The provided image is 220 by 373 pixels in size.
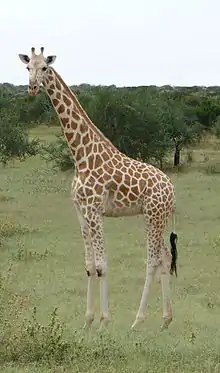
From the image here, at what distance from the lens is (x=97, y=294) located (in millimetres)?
9672

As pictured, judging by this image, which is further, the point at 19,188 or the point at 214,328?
the point at 19,188

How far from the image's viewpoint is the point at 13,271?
34.6 feet

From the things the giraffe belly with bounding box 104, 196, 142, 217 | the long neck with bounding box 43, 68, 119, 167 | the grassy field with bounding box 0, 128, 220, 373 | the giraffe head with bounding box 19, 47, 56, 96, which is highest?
the giraffe head with bounding box 19, 47, 56, 96

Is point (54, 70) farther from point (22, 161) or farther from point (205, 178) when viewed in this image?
point (22, 161)

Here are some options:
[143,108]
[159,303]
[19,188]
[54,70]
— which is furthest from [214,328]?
[143,108]

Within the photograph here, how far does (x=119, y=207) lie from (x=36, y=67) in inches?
71.3

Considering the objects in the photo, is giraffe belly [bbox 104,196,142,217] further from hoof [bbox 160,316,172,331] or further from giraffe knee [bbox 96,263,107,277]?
hoof [bbox 160,316,172,331]

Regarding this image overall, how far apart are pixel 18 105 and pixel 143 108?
18.3 metres

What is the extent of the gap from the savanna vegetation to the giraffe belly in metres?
1.32

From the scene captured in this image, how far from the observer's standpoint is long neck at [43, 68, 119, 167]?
7.55m

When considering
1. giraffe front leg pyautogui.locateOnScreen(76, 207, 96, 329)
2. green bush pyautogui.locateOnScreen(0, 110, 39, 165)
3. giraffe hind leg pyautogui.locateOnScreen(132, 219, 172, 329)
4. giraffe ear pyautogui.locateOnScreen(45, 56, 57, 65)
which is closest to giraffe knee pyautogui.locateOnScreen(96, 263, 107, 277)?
giraffe front leg pyautogui.locateOnScreen(76, 207, 96, 329)

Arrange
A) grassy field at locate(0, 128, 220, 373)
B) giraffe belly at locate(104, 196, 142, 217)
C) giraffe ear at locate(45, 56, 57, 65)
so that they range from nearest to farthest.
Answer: grassy field at locate(0, 128, 220, 373) → giraffe ear at locate(45, 56, 57, 65) → giraffe belly at locate(104, 196, 142, 217)

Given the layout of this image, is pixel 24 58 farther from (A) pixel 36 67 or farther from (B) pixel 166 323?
(B) pixel 166 323

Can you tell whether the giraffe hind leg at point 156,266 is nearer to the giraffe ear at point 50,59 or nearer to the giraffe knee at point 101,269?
the giraffe knee at point 101,269
